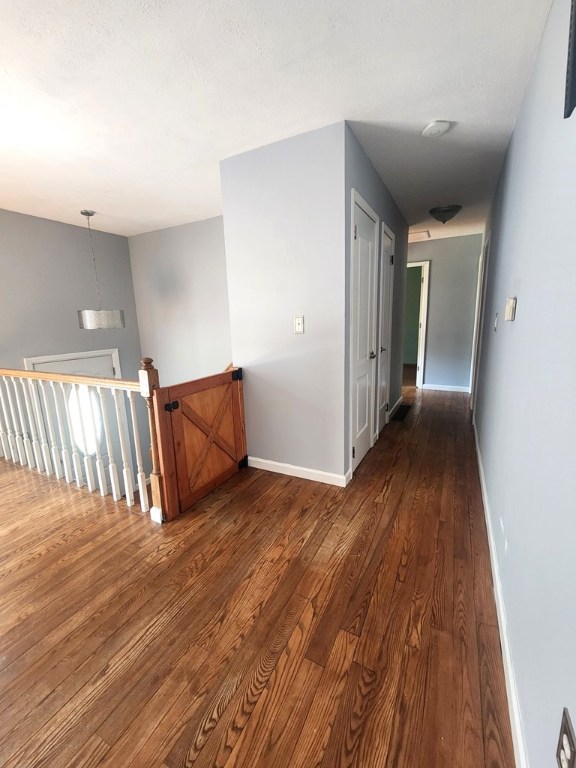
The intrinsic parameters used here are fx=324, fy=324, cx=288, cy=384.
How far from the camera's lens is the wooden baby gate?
204 cm

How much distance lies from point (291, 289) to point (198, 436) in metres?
1.23

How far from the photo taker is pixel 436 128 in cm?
203

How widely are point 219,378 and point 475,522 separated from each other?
194 centimetres

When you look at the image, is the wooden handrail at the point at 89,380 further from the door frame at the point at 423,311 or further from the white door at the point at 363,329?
the door frame at the point at 423,311

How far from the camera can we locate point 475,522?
1978 mm

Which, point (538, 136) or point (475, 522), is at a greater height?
point (538, 136)

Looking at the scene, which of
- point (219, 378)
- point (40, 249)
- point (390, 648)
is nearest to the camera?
point (390, 648)

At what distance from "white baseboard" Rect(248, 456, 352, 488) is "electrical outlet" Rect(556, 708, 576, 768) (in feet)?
5.72

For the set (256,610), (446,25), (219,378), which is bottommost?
(256,610)

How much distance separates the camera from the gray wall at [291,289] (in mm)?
2117

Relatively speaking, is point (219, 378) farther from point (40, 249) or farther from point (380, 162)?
point (40, 249)

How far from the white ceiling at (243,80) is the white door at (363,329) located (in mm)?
573

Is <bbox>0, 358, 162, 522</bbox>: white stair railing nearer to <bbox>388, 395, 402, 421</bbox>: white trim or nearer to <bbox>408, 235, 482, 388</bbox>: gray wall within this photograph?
<bbox>388, 395, 402, 421</bbox>: white trim

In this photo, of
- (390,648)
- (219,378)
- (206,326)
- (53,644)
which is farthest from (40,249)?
(390,648)
